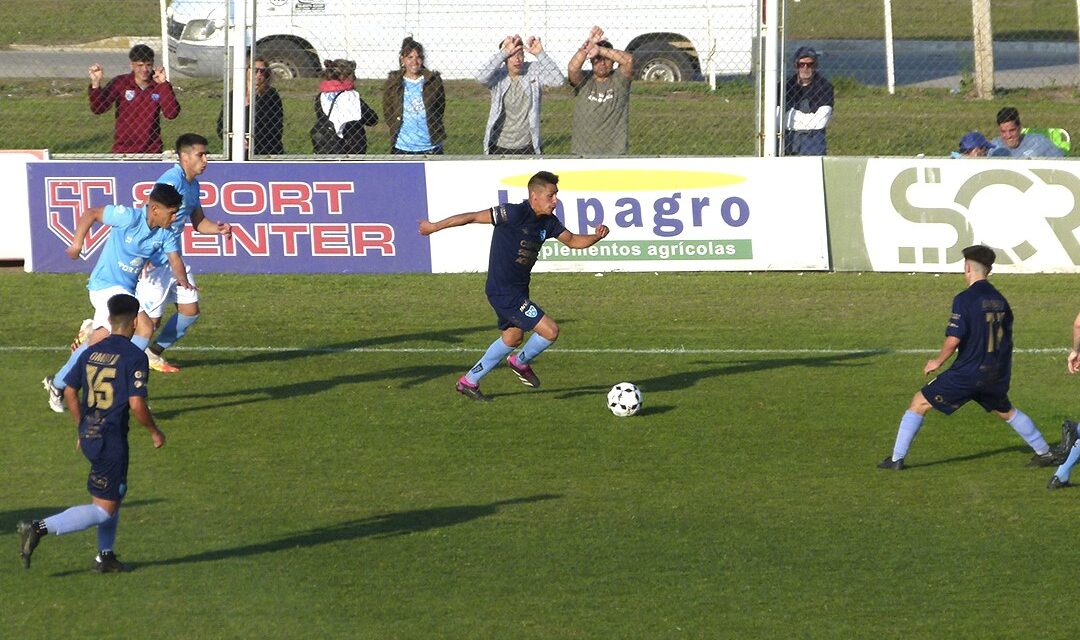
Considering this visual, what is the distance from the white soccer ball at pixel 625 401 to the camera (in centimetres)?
1191

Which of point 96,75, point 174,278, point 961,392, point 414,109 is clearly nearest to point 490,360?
point 174,278

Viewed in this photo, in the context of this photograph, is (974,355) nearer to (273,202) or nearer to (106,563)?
(106,563)

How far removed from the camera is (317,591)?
8.20 m

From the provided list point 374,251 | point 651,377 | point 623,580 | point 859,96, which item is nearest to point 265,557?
point 623,580

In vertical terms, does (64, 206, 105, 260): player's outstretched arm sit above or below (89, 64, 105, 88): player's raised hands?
below

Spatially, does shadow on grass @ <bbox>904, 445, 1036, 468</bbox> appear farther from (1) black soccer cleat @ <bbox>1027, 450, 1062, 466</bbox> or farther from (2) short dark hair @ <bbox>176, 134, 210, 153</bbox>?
(2) short dark hair @ <bbox>176, 134, 210, 153</bbox>

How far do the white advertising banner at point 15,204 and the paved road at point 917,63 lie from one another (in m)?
6.00

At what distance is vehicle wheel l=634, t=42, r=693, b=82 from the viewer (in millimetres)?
21922

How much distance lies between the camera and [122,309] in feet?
27.1

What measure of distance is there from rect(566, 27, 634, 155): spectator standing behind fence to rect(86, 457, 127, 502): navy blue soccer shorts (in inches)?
426

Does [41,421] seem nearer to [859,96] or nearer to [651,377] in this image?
[651,377]

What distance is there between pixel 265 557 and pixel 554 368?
209 inches

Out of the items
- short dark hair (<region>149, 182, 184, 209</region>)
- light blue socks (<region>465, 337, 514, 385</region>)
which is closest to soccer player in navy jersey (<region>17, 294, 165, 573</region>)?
short dark hair (<region>149, 182, 184, 209</region>)

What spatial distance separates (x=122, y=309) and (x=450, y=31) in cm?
1241
